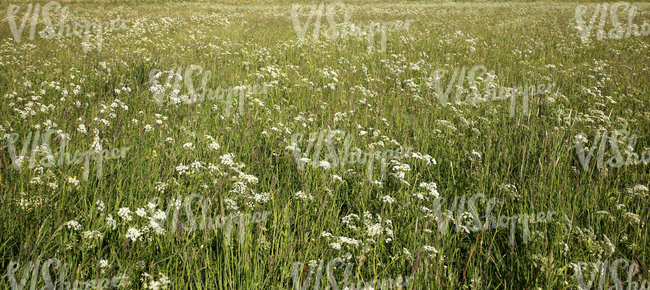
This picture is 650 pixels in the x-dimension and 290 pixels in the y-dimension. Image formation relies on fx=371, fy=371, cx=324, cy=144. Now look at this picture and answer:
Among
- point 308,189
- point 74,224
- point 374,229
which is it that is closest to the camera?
point 74,224

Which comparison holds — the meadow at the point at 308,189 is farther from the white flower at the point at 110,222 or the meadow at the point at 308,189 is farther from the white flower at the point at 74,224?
the white flower at the point at 110,222

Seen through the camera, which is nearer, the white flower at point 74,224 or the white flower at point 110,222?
the white flower at point 74,224

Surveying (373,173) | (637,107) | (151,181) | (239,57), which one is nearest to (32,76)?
(239,57)

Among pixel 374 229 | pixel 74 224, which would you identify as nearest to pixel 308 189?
pixel 374 229

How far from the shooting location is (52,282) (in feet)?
5.79

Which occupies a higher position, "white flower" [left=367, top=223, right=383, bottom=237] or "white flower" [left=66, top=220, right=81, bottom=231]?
"white flower" [left=66, top=220, right=81, bottom=231]

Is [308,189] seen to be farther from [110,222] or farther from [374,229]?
[110,222]

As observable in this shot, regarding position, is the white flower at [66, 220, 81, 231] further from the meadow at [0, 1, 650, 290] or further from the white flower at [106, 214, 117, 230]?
the white flower at [106, 214, 117, 230]

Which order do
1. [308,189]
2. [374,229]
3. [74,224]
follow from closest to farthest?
[74,224], [374,229], [308,189]

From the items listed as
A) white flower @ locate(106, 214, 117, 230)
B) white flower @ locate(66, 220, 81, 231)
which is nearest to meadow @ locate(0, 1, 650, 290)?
white flower @ locate(66, 220, 81, 231)

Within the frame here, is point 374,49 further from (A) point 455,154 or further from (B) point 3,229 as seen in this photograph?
(B) point 3,229

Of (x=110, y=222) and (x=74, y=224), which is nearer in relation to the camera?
(x=74, y=224)

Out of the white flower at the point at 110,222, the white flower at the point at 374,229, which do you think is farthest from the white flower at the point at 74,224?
the white flower at the point at 374,229

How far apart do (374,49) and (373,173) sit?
6.33 m
